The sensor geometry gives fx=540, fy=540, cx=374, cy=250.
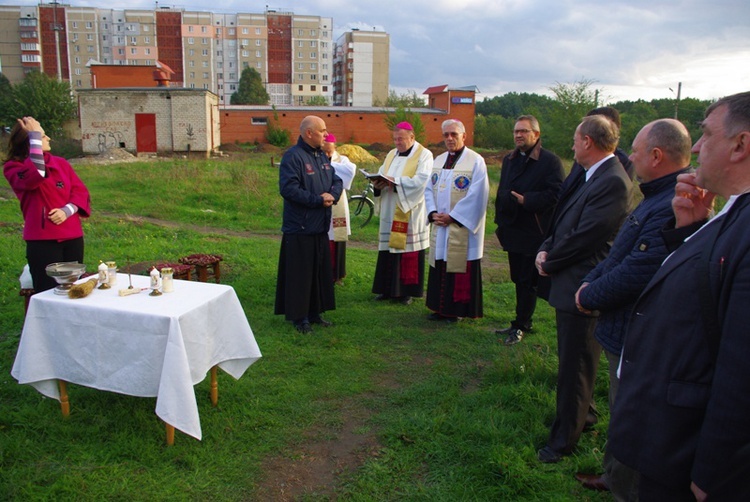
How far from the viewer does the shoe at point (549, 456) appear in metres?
3.32

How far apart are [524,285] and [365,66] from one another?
254 feet

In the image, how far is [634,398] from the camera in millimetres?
1862

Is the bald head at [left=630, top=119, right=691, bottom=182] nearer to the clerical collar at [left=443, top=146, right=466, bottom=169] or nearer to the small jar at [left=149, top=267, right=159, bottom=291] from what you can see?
the small jar at [left=149, top=267, right=159, bottom=291]

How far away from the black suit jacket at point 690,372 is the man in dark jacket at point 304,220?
4009 mm

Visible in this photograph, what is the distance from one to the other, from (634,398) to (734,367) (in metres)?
0.42

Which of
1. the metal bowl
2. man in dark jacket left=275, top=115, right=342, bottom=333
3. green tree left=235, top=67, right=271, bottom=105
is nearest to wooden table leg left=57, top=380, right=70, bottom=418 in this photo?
the metal bowl

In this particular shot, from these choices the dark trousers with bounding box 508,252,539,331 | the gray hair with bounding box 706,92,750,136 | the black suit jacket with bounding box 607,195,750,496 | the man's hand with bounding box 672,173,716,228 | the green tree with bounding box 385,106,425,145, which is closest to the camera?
the black suit jacket with bounding box 607,195,750,496

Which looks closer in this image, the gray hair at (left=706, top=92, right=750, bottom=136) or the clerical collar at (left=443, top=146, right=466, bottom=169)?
the gray hair at (left=706, top=92, right=750, bottom=136)

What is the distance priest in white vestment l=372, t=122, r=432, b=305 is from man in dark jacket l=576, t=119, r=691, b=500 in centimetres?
409

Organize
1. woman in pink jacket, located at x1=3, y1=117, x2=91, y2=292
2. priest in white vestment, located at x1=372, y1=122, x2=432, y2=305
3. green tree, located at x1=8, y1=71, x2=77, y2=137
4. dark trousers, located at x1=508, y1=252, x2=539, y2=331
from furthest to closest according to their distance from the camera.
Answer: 1. green tree, located at x1=8, y1=71, x2=77, y2=137
2. priest in white vestment, located at x1=372, y1=122, x2=432, y2=305
3. dark trousers, located at x1=508, y1=252, x2=539, y2=331
4. woman in pink jacket, located at x1=3, y1=117, x2=91, y2=292

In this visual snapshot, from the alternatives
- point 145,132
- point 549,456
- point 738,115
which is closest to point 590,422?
point 549,456

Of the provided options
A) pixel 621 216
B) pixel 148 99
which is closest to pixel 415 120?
pixel 148 99

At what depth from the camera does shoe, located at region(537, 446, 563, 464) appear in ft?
10.9

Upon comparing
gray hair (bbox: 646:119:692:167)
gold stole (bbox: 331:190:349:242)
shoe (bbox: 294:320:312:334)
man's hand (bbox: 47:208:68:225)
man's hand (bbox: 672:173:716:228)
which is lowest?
shoe (bbox: 294:320:312:334)
